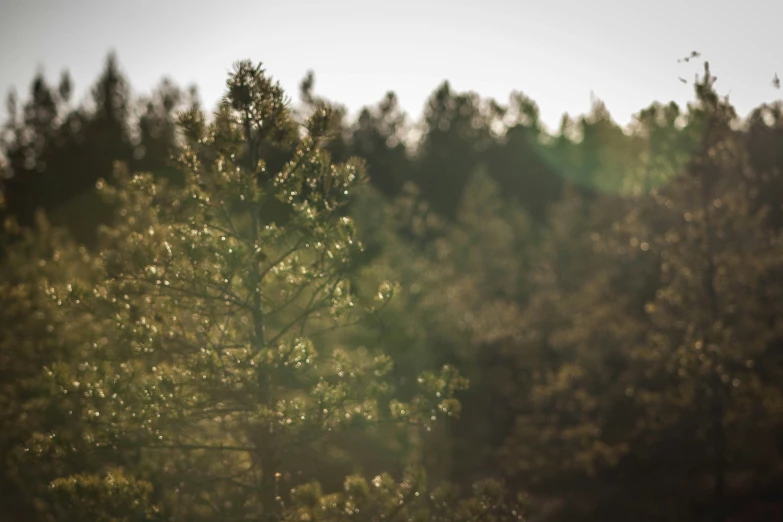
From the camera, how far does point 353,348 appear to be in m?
15.1

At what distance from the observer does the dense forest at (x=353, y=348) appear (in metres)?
7.21

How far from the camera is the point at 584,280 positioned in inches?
Answer: 1034

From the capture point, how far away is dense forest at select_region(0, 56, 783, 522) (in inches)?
284

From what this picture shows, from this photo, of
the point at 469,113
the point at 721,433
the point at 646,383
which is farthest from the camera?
the point at 469,113

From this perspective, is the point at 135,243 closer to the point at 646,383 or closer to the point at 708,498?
the point at 646,383

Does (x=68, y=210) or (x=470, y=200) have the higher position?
(x=68, y=210)

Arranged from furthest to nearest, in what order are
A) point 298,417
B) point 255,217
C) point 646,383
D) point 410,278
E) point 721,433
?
point 410,278, point 646,383, point 721,433, point 255,217, point 298,417

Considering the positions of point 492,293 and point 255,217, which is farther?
point 492,293

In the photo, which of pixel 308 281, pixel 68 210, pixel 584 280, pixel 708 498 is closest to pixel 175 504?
pixel 308 281

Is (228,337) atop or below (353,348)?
below

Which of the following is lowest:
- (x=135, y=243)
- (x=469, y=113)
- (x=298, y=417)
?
(x=298, y=417)

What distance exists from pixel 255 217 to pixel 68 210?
1637 inches

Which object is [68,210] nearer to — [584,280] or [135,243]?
[584,280]

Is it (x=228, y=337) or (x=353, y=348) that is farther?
(x=353, y=348)
